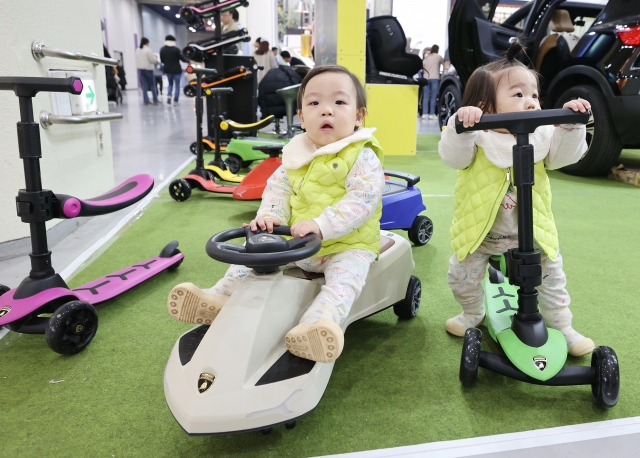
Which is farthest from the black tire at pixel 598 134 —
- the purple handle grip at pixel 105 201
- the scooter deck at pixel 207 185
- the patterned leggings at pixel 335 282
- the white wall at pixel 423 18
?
the white wall at pixel 423 18

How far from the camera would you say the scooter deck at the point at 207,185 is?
146 inches

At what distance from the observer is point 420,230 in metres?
2.74

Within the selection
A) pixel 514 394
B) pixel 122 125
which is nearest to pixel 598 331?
pixel 514 394

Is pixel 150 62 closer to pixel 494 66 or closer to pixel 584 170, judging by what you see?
pixel 584 170

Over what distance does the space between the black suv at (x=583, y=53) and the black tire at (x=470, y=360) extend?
8.80 ft

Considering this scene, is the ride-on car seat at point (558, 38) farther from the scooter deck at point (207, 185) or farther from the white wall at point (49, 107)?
the white wall at point (49, 107)

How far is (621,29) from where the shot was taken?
3.78 metres

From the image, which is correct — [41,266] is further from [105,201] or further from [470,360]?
[470,360]

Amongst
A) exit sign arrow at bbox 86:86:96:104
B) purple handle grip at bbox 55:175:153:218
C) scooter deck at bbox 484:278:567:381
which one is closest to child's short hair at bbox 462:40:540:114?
scooter deck at bbox 484:278:567:381

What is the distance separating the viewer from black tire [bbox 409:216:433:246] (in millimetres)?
2717

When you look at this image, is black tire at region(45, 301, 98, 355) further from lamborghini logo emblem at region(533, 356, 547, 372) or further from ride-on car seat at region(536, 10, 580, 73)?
ride-on car seat at region(536, 10, 580, 73)

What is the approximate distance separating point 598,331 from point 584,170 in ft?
10.5

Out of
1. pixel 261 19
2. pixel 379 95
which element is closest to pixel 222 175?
pixel 379 95

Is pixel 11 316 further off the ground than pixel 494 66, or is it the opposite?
pixel 494 66
